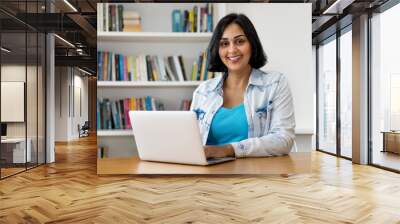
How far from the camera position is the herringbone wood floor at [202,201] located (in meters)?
2.57

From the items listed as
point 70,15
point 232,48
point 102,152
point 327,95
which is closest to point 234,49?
point 232,48

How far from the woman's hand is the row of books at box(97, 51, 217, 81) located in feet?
4.94

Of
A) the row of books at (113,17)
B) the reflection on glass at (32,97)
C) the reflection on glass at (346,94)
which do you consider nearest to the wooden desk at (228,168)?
the row of books at (113,17)

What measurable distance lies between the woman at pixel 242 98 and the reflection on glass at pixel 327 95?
5.21m

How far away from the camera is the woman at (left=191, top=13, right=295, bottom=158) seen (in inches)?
107

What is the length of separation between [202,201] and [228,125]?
1.86 feet

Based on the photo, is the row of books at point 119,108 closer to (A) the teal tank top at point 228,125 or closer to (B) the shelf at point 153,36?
(B) the shelf at point 153,36

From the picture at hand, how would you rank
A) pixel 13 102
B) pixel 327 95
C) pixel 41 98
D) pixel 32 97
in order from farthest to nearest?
pixel 327 95 → pixel 41 98 → pixel 32 97 → pixel 13 102

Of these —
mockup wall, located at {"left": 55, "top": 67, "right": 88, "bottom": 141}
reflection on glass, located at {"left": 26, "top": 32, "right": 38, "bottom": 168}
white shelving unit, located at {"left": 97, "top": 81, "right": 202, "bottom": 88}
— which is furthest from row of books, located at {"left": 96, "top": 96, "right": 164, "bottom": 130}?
mockup wall, located at {"left": 55, "top": 67, "right": 88, "bottom": 141}

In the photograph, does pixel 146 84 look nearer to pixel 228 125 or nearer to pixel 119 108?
pixel 119 108

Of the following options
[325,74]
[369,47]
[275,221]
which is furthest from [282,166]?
[325,74]

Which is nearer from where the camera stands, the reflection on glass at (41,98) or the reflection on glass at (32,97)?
the reflection on glass at (32,97)

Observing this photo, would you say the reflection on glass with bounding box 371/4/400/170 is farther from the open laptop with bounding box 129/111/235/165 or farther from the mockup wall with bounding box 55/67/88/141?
the mockup wall with bounding box 55/67/88/141

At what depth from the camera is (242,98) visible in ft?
9.50
